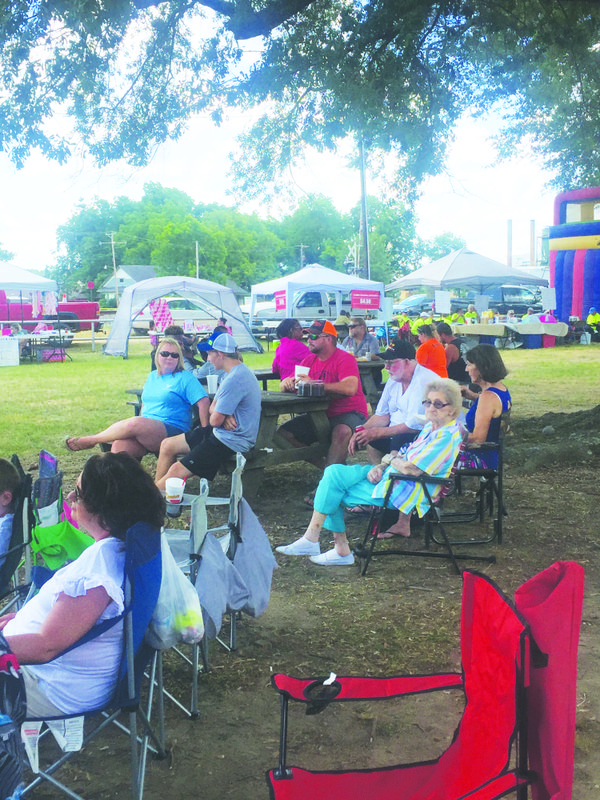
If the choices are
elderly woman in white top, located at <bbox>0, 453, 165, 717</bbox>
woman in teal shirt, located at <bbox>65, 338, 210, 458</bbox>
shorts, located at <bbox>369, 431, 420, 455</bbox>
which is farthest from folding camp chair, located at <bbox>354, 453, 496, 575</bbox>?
elderly woman in white top, located at <bbox>0, 453, 165, 717</bbox>

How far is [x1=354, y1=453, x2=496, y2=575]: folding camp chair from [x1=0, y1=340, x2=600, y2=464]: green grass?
412 centimetres

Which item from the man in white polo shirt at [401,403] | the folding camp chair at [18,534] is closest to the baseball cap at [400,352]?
the man in white polo shirt at [401,403]

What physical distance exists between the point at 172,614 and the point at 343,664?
125cm

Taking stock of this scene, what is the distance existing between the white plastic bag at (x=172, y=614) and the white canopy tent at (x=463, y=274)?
67.1 ft

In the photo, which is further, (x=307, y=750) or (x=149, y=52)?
(x=149, y=52)

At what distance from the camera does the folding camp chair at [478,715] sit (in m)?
1.65

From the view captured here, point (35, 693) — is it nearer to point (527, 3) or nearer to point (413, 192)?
point (527, 3)

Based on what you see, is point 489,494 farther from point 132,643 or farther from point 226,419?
point 132,643

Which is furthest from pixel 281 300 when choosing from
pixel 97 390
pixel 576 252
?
pixel 97 390

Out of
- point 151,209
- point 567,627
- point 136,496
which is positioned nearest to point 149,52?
point 136,496

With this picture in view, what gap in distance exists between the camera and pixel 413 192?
1084 centimetres

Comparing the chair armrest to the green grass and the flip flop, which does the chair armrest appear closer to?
the flip flop

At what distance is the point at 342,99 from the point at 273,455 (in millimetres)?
4537

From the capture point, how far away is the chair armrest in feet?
6.55
